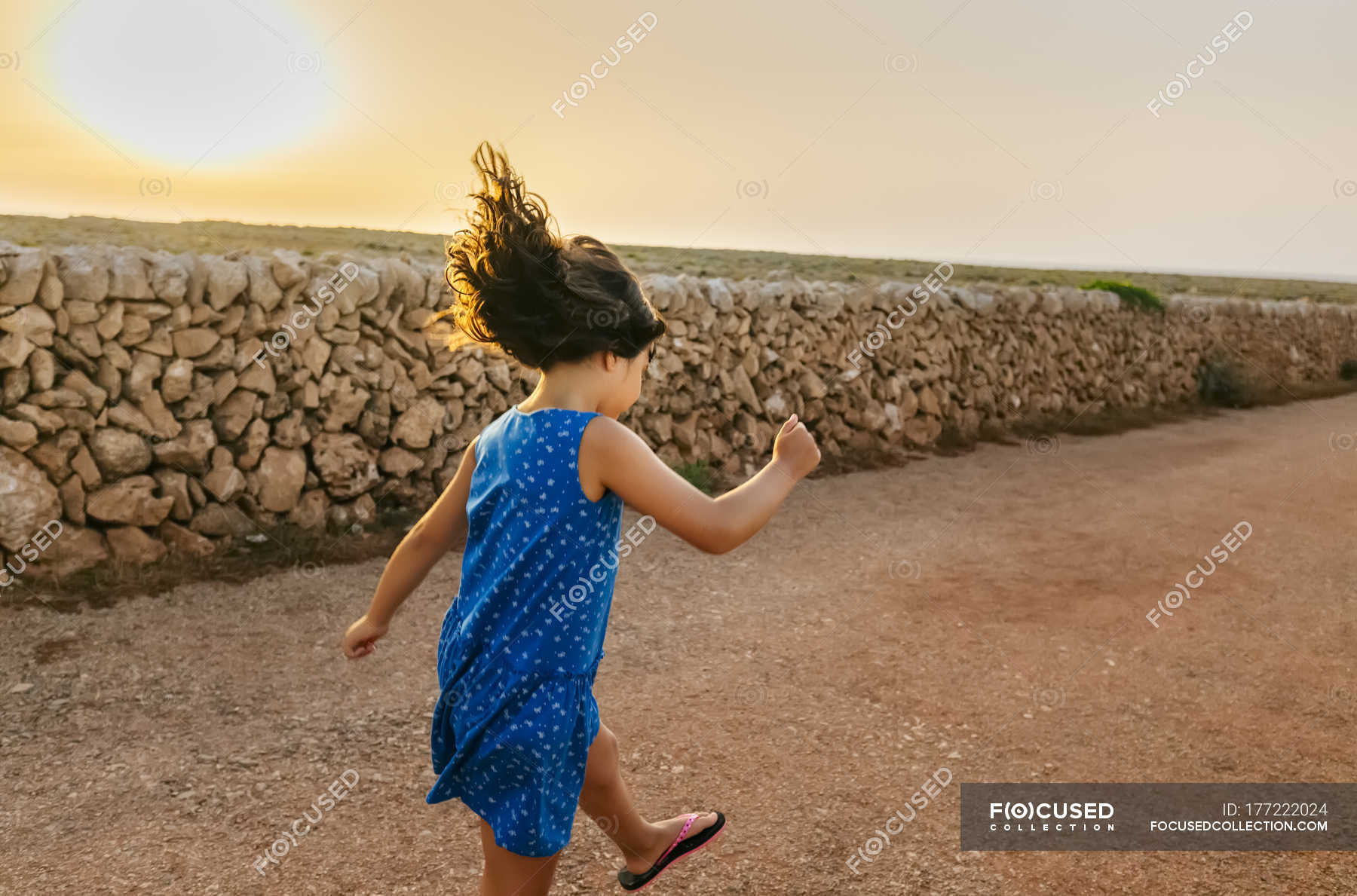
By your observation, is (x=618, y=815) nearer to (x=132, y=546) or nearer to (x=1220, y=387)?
(x=132, y=546)

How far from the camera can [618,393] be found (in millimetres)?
1810

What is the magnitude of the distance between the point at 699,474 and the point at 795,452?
5864mm

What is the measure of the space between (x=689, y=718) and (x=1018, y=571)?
9.87 feet

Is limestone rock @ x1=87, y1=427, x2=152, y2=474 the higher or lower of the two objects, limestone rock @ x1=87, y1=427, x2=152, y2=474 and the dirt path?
the higher

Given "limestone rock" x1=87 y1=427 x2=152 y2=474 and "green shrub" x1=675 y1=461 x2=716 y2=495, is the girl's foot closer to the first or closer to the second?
"limestone rock" x1=87 y1=427 x2=152 y2=474

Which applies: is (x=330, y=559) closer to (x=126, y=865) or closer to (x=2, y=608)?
(x=2, y=608)

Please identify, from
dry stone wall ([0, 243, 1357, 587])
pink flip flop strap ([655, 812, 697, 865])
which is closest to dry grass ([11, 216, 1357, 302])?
dry stone wall ([0, 243, 1357, 587])

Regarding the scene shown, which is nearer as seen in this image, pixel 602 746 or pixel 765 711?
pixel 602 746

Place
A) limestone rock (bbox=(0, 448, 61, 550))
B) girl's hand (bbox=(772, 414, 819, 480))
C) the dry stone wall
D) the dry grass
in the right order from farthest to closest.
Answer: the dry grass < the dry stone wall < limestone rock (bbox=(0, 448, 61, 550)) < girl's hand (bbox=(772, 414, 819, 480))

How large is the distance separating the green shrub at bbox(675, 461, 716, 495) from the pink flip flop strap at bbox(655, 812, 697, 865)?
503 centimetres

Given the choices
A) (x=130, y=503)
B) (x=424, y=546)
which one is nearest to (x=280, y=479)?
(x=130, y=503)

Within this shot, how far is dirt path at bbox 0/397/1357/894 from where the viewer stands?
8.87 ft

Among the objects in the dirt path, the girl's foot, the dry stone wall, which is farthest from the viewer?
the dry stone wall

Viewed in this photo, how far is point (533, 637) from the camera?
168 cm
